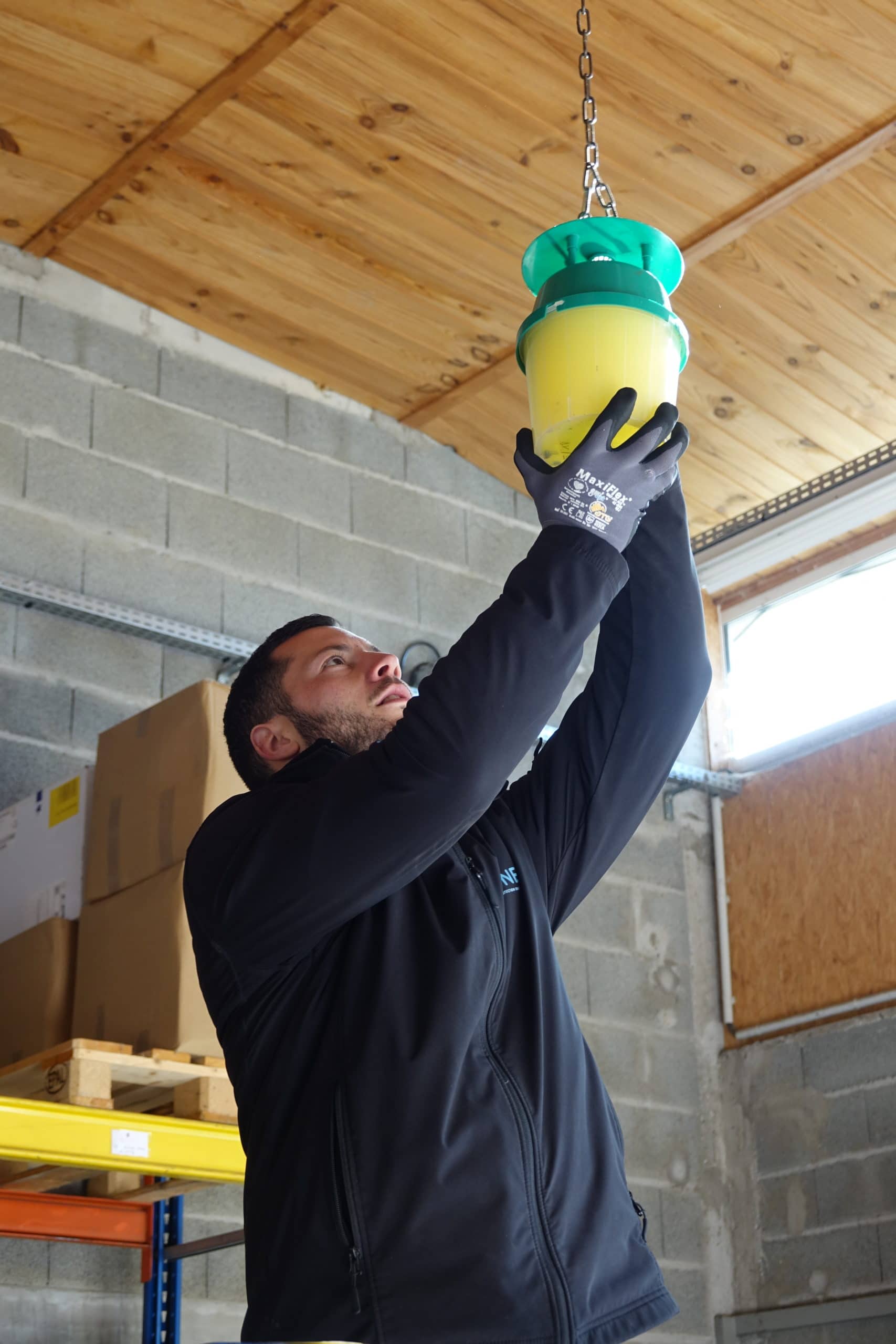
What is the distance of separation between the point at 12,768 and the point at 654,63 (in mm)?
2320

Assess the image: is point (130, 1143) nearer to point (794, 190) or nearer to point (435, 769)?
point (435, 769)

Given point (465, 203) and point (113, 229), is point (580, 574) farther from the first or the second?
point (113, 229)

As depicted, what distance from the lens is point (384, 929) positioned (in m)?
1.62

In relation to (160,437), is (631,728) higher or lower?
lower

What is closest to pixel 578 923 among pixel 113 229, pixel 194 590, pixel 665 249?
pixel 194 590

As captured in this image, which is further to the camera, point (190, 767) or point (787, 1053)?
point (787, 1053)

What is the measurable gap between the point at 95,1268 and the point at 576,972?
1.77 m

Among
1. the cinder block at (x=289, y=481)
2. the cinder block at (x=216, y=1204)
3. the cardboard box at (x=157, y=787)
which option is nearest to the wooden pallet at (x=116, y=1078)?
the cardboard box at (x=157, y=787)

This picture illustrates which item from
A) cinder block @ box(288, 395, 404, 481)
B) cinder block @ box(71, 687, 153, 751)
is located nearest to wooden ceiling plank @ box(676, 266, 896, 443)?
cinder block @ box(288, 395, 404, 481)

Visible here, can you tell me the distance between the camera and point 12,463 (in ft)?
14.4

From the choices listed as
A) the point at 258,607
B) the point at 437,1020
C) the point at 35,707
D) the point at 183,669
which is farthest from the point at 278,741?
the point at 258,607

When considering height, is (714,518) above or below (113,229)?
below

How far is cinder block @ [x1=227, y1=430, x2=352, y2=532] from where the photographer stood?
4.91 metres

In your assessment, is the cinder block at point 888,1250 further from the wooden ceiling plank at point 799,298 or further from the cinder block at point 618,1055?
the wooden ceiling plank at point 799,298
